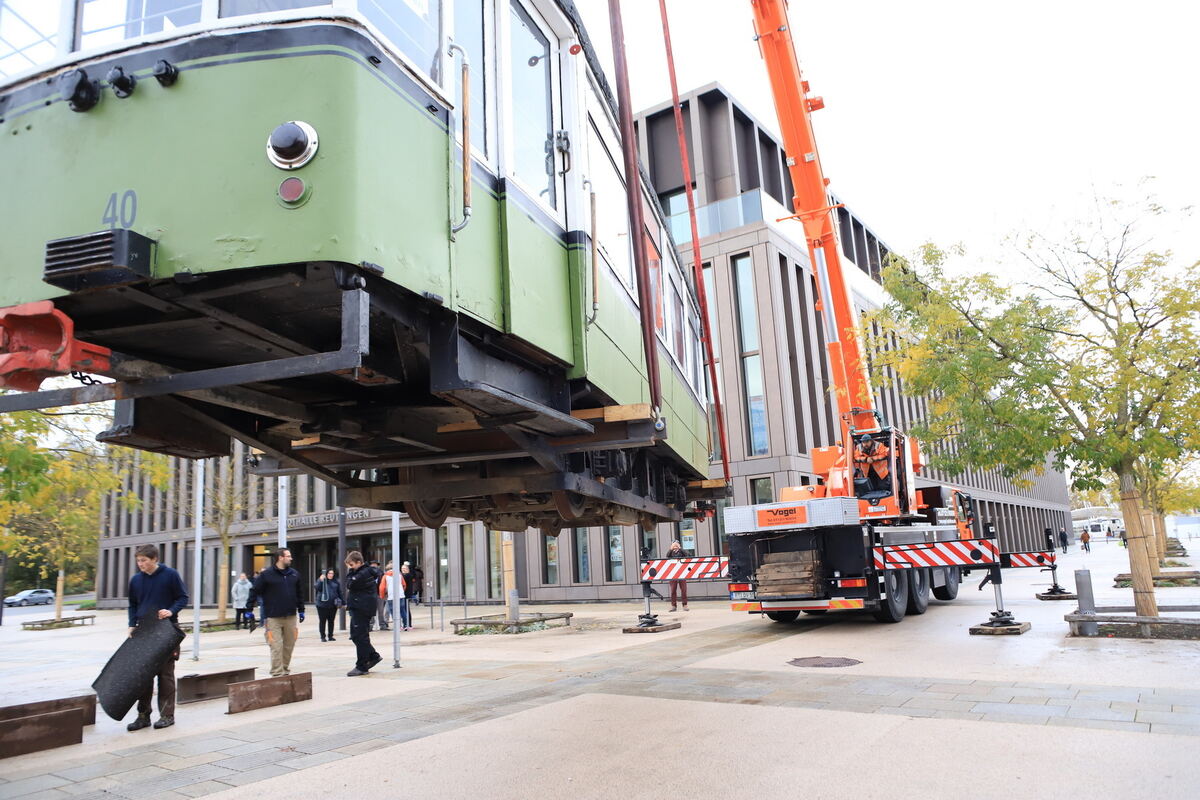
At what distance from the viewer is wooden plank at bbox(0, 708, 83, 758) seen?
6602 mm

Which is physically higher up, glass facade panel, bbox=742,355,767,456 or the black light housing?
glass facade panel, bbox=742,355,767,456

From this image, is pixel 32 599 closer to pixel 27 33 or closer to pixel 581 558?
pixel 581 558

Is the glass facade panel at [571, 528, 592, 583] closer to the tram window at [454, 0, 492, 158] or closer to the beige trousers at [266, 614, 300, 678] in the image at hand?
the beige trousers at [266, 614, 300, 678]

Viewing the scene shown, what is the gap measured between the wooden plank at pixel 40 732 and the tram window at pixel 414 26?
6.33 meters

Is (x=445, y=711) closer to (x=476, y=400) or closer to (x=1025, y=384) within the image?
(x=476, y=400)

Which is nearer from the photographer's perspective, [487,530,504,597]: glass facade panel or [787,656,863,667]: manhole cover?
[787,656,863,667]: manhole cover

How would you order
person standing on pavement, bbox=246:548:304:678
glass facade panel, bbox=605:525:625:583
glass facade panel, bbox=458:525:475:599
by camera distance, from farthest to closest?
1. glass facade panel, bbox=458:525:475:599
2. glass facade panel, bbox=605:525:625:583
3. person standing on pavement, bbox=246:548:304:678

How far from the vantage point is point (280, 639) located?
31.1 feet

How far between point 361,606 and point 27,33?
8013mm

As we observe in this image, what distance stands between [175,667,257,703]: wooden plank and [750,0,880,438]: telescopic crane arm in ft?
34.2

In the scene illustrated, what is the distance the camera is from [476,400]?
393cm

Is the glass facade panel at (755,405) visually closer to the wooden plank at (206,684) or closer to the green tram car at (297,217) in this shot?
the wooden plank at (206,684)

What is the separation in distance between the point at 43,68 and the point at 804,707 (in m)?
6.63

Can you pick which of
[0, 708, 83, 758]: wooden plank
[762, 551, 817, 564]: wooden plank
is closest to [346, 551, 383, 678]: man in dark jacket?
[0, 708, 83, 758]: wooden plank
